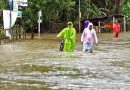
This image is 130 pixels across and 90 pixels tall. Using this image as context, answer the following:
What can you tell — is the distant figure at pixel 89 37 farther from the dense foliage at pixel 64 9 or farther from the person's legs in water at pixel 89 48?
the dense foliage at pixel 64 9

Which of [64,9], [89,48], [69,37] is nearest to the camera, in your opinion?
[89,48]

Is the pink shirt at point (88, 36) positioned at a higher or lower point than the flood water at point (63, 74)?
higher

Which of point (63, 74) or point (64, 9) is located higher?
point (64, 9)

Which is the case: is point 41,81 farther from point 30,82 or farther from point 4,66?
point 4,66

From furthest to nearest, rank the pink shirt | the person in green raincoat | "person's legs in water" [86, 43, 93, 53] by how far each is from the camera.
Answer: the person in green raincoat < "person's legs in water" [86, 43, 93, 53] < the pink shirt

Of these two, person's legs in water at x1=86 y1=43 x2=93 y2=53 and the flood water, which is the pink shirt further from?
the flood water

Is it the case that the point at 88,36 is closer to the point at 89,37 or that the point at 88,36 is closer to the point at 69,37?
the point at 89,37

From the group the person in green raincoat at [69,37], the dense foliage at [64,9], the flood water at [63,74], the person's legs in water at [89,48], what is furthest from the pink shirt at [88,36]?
the dense foliage at [64,9]

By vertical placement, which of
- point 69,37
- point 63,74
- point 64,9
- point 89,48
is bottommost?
point 63,74

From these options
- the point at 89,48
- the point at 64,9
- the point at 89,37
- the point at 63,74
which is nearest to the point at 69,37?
the point at 89,48

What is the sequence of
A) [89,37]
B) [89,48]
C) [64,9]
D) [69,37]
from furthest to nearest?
[64,9], [69,37], [89,48], [89,37]

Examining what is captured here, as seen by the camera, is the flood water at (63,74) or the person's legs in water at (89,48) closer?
the flood water at (63,74)

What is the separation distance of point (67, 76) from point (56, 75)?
0.37 meters

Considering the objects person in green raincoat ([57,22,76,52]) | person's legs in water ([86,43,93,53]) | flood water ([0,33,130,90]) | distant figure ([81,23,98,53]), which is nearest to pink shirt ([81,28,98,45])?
distant figure ([81,23,98,53])
